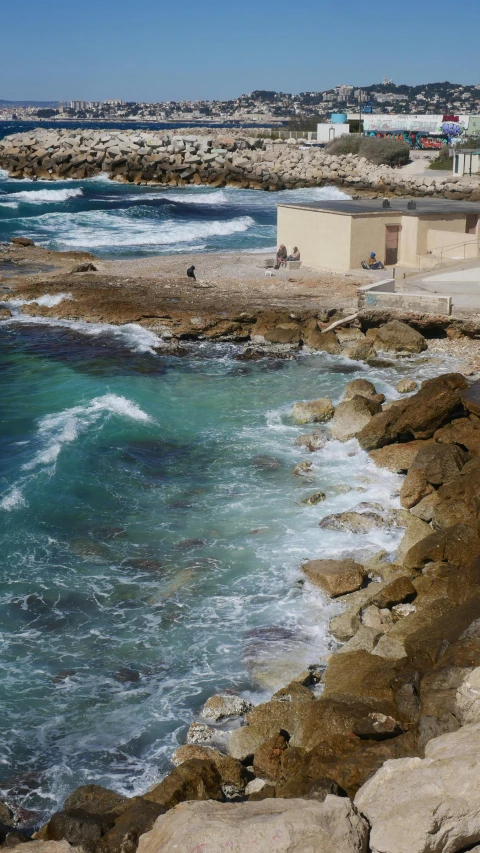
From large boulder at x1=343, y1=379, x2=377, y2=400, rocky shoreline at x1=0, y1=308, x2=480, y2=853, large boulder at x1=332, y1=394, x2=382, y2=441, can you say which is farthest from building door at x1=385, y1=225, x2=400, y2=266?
rocky shoreline at x1=0, y1=308, x2=480, y2=853

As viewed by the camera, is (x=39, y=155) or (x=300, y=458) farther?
(x=39, y=155)

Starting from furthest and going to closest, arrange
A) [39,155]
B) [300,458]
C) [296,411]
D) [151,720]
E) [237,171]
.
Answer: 1. [39,155]
2. [237,171]
3. [296,411]
4. [300,458]
5. [151,720]

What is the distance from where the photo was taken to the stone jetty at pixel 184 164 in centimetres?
6281

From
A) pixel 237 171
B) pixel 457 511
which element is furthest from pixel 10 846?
pixel 237 171

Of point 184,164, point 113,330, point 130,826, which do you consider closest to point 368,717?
point 130,826

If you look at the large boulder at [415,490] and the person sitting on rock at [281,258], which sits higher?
the person sitting on rock at [281,258]

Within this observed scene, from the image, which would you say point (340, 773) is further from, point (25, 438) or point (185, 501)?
point (25, 438)

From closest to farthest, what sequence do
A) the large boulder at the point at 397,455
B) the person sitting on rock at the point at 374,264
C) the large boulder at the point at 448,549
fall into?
the large boulder at the point at 448,549, the large boulder at the point at 397,455, the person sitting on rock at the point at 374,264

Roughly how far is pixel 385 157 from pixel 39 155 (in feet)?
86.9

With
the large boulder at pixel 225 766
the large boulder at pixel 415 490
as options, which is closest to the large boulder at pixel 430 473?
the large boulder at pixel 415 490

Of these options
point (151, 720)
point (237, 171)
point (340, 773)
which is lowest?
point (151, 720)

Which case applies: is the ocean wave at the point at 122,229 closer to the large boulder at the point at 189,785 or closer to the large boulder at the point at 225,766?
the large boulder at the point at 225,766

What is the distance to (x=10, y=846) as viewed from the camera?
7.17 metres

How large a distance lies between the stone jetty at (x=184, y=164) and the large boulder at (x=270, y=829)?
5384cm
